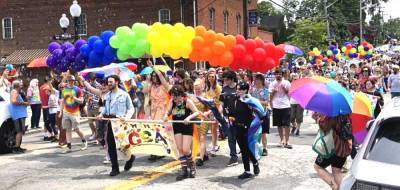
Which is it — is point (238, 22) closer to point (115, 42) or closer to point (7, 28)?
point (7, 28)

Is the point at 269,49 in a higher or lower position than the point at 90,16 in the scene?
lower

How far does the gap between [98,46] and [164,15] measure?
89.3 feet

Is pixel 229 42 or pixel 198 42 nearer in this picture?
pixel 198 42

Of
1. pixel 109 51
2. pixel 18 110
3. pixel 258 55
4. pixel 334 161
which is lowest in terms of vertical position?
pixel 334 161

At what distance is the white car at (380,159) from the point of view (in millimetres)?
4055

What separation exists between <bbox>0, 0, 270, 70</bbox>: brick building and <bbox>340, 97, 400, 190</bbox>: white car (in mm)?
33406

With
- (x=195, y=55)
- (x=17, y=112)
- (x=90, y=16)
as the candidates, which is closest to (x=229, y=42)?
(x=195, y=55)

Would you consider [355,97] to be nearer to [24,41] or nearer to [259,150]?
[259,150]

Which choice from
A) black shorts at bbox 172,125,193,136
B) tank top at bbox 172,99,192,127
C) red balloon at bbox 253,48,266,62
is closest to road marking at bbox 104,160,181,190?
black shorts at bbox 172,125,193,136

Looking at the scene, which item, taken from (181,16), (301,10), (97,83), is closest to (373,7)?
(301,10)

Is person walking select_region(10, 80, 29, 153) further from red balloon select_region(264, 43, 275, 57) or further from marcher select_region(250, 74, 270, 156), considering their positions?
red balloon select_region(264, 43, 275, 57)

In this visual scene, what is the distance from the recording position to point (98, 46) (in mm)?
12305

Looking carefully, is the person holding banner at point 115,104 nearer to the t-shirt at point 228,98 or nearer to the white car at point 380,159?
the t-shirt at point 228,98

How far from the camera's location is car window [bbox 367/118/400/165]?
14.3 ft
